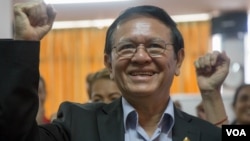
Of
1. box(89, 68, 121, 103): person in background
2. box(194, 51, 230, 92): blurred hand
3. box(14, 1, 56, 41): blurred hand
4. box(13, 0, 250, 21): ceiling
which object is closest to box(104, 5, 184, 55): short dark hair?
box(194, 51, 230, 92): blurred hand

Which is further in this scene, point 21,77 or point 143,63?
point 143,63

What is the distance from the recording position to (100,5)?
512 centimetres

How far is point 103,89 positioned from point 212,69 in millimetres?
779

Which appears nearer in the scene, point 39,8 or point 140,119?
point 39,8

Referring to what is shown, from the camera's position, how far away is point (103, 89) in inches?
83.6

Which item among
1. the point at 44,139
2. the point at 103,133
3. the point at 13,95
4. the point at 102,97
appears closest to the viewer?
the point at 13,95

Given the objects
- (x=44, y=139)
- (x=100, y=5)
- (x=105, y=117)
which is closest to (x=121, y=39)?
(x=105, y=117)

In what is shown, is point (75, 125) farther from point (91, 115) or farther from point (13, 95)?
point (13, 95)

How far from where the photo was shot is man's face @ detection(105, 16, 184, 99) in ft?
4.00

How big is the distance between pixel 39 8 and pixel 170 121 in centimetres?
47

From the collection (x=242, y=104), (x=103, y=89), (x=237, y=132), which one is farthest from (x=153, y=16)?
(x=242, y=104)

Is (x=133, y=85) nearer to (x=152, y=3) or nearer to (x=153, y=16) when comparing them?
(x=153, y=16)

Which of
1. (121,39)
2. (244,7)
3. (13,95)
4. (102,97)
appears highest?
(244,7)

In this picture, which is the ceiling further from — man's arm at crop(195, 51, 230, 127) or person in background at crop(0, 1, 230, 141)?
person in background at crop(0, 1, 230, 141)
